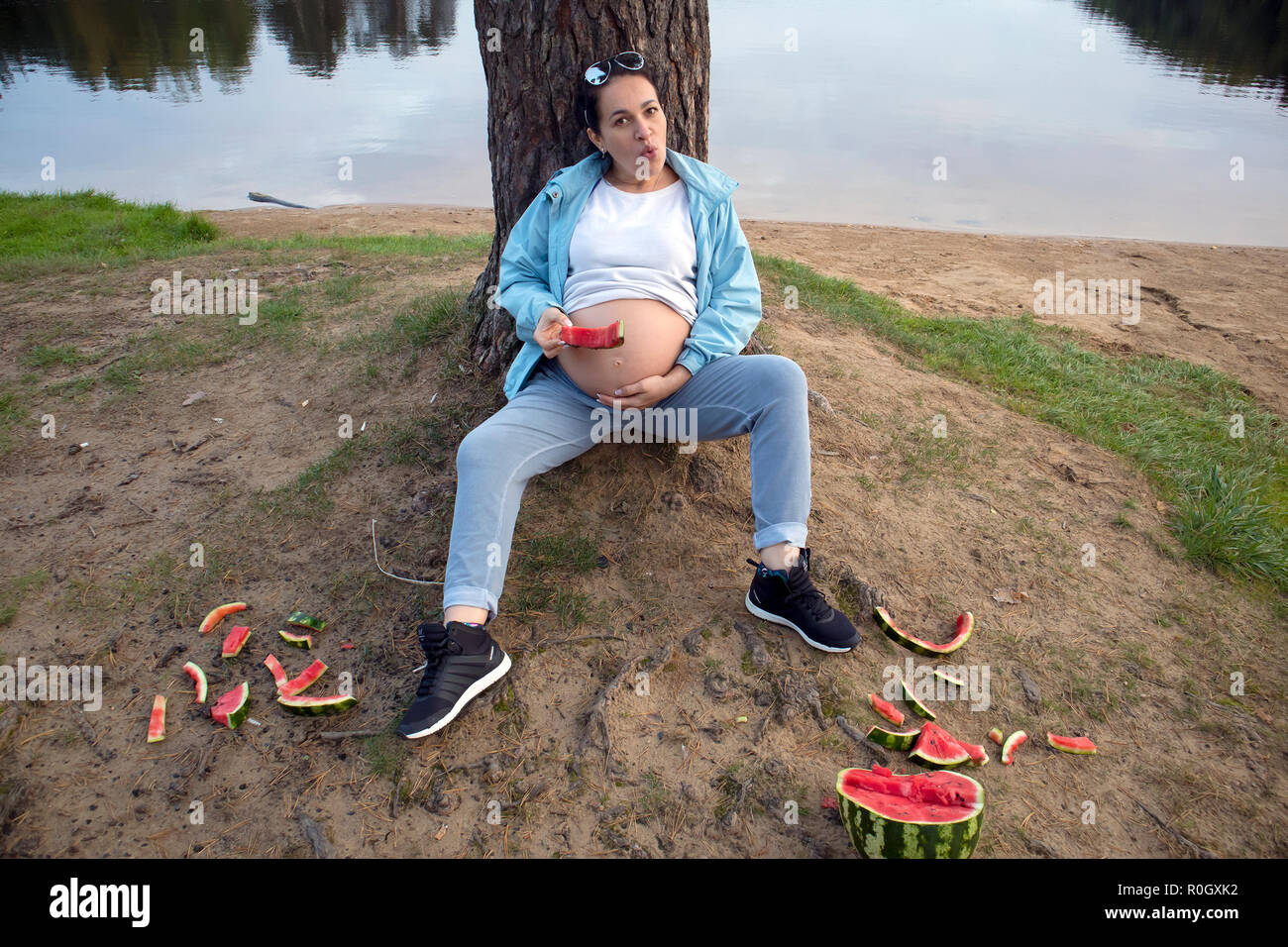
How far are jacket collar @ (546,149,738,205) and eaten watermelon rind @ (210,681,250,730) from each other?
245cm

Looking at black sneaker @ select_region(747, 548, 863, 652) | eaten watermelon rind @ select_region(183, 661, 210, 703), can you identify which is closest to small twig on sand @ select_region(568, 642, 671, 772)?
black sneaker @ select_region(747, 548, 863, 652)

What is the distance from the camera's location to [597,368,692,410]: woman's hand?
10.4 ft

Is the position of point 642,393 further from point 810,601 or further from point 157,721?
point 157,721

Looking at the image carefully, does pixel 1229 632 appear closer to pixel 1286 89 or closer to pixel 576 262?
pixel 576 262

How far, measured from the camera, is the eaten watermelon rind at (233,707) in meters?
2.83

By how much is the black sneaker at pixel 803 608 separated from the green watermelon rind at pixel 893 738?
401 mm

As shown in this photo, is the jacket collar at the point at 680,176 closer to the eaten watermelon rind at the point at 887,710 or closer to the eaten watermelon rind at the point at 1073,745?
the eaten watermelon rind at the point at 887,710

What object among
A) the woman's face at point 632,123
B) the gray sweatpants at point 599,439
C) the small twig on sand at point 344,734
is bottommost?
the small twig on sand at point 344,734

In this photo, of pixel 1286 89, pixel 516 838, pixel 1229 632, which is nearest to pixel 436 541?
pixel 516 838

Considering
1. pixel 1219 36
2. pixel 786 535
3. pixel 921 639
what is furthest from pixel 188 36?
pixel 1219 36

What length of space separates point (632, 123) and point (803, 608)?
2193 mm

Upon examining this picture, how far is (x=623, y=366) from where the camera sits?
320 cm

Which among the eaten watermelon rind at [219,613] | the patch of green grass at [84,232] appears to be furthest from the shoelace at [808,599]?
the patch of green grass at [84,232]

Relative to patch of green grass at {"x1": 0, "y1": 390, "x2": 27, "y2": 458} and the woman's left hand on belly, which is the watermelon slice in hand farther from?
patch of green grass at {"x1": 0, "y1": 390, "x2": 27, "y2": 458}
